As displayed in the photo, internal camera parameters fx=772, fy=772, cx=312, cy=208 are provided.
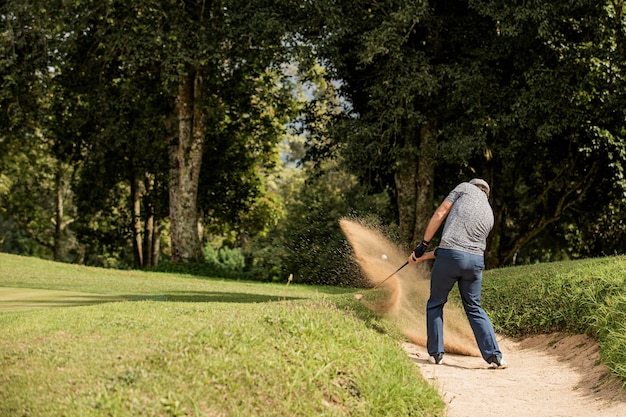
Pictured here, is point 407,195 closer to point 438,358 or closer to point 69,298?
point 69,298

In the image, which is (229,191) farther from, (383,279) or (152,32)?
(383,279)

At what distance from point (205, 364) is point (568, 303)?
6075 mm

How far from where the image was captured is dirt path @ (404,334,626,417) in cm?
800

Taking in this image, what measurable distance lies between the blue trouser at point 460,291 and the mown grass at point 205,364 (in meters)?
0.55

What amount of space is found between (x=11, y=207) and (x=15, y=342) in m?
39.0

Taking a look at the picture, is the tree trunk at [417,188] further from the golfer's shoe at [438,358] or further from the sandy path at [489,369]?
Answer: the golfer's shoe at [438,358]

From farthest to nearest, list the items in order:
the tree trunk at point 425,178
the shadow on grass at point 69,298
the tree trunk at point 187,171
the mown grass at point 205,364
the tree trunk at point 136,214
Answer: the tree trunk at point 136,214 < the tree trunk at point 187,171 < the tree trunk at point 425,178 < the shadow on grass at point 69,298 < the mown grass at point 205,364

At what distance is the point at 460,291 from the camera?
9.25 m

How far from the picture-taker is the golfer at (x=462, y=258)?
9070 mm

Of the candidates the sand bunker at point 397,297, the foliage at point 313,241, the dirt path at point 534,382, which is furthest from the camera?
the foliage at point 313,241

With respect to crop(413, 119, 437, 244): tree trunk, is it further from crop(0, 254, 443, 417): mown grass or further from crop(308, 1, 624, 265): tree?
crop(0, 254, 443, 417): mown grass

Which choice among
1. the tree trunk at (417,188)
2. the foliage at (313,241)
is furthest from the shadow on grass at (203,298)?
the tree trunk at (417,188)

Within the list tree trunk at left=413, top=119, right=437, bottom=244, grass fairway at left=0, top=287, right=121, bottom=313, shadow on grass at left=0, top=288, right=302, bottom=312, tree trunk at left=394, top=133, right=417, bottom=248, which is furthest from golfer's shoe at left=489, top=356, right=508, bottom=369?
tree trunk at left=394, top=133, right=417, bottom=248

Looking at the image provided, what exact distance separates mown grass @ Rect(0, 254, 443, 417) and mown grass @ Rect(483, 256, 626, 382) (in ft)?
8.46
